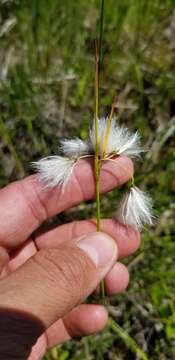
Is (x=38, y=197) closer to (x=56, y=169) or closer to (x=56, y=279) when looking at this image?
(x=56, y=169)

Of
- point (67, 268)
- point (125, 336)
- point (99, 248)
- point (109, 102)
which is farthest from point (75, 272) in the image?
point (109, 102)

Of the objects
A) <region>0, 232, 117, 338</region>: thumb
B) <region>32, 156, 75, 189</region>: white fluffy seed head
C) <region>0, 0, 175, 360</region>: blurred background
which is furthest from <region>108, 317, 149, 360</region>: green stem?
<region>32, 156, 75, 189</region>: white fluffy seed head

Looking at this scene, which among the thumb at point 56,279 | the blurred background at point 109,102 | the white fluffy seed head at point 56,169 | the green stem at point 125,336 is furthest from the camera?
the blurred background at point 109,102

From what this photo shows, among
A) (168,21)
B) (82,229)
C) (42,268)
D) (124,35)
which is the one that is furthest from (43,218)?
(168,21)

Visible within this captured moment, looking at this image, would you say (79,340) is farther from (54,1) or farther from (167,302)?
(54,1)

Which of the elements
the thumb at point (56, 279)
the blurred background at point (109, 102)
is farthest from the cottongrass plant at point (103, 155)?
the blurred background at point (109, 102)

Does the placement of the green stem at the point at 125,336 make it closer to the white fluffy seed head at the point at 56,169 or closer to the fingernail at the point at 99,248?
the fingernail at the point at 99,248
